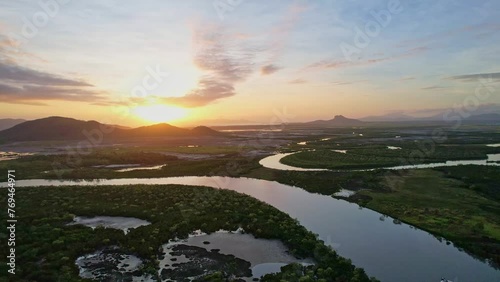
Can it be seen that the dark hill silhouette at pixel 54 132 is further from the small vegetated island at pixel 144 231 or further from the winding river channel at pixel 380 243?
the winding river channel at pixel 380 243

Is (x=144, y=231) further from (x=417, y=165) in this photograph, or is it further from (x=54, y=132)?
(x=54, y=132)

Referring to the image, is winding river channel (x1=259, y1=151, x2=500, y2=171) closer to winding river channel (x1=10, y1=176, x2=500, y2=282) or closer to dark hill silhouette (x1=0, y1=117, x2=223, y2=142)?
winding river channel (x1=10, y1=176, x2=500, y2=282)

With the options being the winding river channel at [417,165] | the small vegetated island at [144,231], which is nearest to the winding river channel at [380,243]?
the small vegetated island at [144,231]

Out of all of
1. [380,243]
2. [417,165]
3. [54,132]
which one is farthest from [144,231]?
[54,132]

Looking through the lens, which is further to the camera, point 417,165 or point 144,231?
point 417,165

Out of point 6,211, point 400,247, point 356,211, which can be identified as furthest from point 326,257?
point 6,211

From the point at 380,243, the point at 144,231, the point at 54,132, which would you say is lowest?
the point at 380,243
